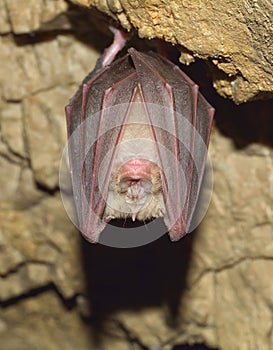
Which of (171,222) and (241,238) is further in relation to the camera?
(241,238)

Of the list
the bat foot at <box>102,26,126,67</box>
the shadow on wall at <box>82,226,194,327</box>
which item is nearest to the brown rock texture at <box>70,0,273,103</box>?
the bat foot at <box>102,26,126,67</box>

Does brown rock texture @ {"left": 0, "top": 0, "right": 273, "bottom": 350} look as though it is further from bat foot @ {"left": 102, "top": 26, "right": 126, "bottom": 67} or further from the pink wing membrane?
the pink wing membrane

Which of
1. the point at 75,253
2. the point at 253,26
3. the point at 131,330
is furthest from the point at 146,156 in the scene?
the point at 131,330

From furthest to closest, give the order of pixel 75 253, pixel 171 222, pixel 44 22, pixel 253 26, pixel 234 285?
pixel 75 253 → pixel 234 285 → pixel 44 22 → pixel 171 222 → pixel 253 26

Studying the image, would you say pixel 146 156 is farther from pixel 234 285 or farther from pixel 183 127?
pixel 234 285

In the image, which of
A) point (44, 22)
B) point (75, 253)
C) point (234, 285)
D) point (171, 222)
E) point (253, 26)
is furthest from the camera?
point (75, 253)

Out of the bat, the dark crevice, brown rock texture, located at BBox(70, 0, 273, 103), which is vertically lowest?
the dark crevice
